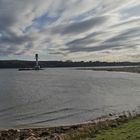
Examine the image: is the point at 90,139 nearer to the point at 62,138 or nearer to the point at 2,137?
the point at 62,138

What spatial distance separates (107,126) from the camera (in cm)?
2164

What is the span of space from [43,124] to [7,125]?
123 inches

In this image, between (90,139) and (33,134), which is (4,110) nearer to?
(33,134)

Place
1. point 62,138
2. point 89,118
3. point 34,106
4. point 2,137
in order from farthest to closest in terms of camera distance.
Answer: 1. point 34,106
2. point 89,118
3. point 2,137
4. point 62,138

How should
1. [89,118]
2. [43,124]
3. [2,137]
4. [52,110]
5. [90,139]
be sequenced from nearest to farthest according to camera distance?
[90,139] → [2,137] → [43,124] → [89,118] → [52,110]

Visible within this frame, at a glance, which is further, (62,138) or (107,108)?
(107,108)

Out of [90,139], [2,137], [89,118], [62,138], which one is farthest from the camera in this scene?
[89,118]

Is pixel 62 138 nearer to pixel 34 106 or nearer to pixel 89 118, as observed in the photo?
pixel 89 118

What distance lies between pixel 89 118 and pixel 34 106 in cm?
1100

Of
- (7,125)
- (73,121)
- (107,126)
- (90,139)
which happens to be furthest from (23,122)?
(90,139)

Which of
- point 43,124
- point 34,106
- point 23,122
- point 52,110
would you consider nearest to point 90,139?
point 43,124

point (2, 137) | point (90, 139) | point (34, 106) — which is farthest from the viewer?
point (34, 106)

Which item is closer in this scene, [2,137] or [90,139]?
[90,139]

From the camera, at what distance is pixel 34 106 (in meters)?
39.8
